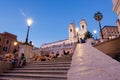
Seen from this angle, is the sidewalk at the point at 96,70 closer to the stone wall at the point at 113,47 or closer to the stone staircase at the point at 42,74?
the stone staircase at the point at 42,74

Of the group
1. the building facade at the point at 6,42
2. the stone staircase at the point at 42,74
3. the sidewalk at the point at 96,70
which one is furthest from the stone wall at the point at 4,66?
the building facade at the point at 6,42

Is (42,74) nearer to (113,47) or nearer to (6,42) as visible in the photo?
(113,47)

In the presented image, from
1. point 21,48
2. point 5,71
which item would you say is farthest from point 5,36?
point 5,71

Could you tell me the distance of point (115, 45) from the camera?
38.3 ft

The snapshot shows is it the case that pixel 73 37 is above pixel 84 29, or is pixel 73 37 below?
below

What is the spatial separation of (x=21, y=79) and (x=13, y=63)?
3068 millimetres

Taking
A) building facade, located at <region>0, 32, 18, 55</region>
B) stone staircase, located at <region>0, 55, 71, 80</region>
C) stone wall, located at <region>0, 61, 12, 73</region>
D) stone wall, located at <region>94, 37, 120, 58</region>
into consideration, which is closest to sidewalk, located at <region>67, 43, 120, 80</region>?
stone staircase, located at <region>0, 55, 71, 80</region>

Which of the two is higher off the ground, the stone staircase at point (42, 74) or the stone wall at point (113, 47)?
the stone wall at point (113, 47)

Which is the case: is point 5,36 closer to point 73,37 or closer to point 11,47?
point 11,47

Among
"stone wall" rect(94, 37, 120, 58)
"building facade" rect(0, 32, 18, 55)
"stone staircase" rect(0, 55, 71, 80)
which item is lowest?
"stone staircase" rect(0, 55, 71, 80)

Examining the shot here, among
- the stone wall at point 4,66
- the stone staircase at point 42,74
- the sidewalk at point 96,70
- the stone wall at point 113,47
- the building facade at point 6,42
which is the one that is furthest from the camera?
the building facade at point 6,42

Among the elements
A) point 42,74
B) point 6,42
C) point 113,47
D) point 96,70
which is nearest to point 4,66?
point 42,74

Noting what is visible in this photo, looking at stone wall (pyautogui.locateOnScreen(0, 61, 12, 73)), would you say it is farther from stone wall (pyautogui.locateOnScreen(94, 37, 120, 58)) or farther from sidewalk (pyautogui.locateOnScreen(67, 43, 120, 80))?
stone wall (pyautogui.locateOnScreen(94, 37, 120, 58))

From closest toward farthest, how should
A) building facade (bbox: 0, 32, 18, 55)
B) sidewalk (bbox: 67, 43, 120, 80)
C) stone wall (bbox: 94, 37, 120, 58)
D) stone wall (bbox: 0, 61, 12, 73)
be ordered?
sidewalk (bbox: 67, 43, 120, 80)
stone wall (bbox: 0, 61, 12, 73)
stone wall (bbox: 94, 37, 120, 58)
building facade (bbox: 0, 32, 18, 55)
